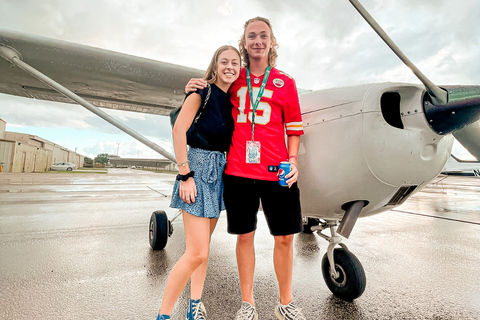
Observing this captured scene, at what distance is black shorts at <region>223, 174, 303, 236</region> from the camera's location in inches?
51.9

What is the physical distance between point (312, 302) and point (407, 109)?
1357 millimetres

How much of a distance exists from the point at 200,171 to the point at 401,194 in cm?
125

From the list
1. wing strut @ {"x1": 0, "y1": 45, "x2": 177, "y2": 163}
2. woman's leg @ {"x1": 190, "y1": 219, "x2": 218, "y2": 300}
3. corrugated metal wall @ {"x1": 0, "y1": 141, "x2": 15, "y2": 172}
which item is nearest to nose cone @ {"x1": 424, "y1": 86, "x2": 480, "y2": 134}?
woman's leg @ {"x1": 190, "y1": 219, "x2": 218, "y2": 300}

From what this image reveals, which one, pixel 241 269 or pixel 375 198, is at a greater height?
pixel 375 198

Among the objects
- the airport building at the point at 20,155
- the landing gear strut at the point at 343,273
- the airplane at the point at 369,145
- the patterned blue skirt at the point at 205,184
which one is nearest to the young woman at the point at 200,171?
the patterned blue skirt at the point at 205,184

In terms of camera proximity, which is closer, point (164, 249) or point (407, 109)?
point (407, 109)

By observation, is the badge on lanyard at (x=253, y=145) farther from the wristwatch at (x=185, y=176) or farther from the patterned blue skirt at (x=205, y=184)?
the wristwatch at (x=185, y=176)

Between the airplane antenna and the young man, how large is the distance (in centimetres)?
46

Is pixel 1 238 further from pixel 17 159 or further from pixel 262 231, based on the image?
pixel 17 159

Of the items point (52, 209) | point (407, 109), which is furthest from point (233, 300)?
point (52, 209)

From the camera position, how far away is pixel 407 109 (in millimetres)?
1435

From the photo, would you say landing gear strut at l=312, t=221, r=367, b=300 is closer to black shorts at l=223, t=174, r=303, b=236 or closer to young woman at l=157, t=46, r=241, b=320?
black shorts at l=223, t=174, r=303, b=236

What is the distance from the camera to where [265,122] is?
1.36 meters

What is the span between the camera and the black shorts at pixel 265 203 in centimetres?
132
